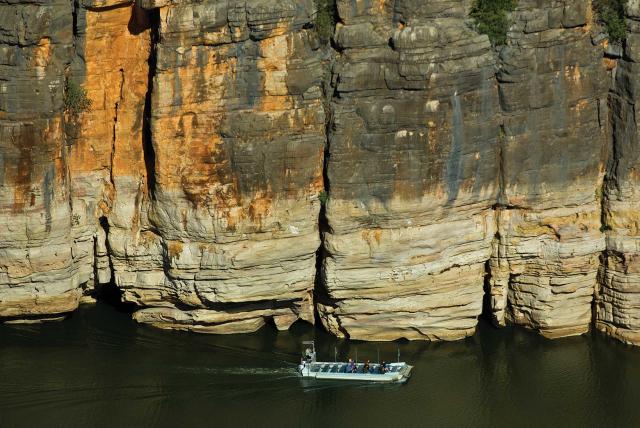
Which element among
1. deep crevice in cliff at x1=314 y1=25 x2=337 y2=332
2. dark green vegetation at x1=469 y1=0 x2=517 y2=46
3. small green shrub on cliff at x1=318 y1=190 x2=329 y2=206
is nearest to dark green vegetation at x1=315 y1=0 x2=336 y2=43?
deep crevice in cliff at x1=314 y1=25 x2=337 y2=332

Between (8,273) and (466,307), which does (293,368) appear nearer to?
(466,307)

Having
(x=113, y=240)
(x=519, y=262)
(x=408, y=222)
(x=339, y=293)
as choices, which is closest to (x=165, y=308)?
(x=113, y=240)

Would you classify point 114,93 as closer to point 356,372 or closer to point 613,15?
point 356,372

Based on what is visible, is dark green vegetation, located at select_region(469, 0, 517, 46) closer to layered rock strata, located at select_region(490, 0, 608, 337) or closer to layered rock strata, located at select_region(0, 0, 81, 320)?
layered rock strata, located at select_region(490, 0, 608, 337)

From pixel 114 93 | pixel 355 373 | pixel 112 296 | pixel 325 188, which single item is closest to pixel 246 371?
pixel 355 373

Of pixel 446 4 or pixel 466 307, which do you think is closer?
pixel 446 4

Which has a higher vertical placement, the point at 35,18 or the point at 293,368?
the point at 35,18

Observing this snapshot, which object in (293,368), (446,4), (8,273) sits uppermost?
(446,4)
